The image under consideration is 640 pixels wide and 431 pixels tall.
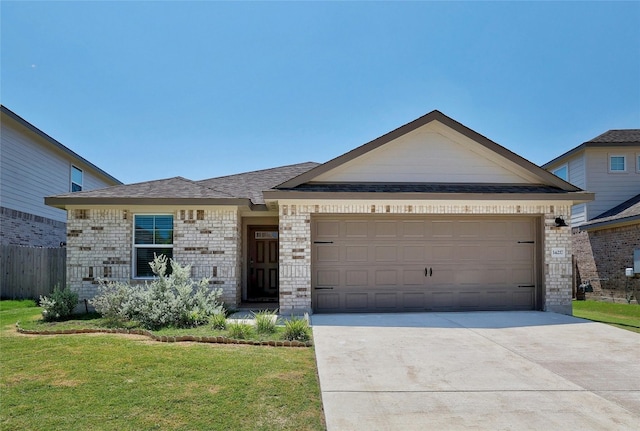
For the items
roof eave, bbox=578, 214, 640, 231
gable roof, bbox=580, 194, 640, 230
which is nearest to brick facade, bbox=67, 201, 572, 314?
roof eave, bbox=578, 214, 640, 231

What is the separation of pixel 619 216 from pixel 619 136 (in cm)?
462

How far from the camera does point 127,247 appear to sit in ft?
34.0

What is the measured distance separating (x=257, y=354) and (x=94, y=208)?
663 cm

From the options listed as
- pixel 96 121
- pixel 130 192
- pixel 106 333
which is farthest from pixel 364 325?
pixel 96 121

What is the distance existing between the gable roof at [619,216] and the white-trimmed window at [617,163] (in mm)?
1231

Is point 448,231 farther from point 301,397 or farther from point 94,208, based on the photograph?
point 94,208

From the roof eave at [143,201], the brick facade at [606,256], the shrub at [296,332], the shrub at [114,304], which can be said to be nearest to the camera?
the shrub at [296,332]

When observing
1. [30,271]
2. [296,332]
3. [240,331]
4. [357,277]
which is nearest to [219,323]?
[240,331]

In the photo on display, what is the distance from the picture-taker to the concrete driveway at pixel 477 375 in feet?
13.4

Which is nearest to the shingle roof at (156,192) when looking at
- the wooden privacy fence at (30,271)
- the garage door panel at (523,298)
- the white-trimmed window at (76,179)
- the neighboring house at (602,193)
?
the wooden privacy fence at (30,271)

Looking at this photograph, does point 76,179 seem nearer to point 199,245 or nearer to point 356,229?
point 199,245

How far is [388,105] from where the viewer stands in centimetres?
1484

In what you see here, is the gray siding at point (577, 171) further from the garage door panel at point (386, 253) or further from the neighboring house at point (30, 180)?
the neighboring house at point (30, 180)

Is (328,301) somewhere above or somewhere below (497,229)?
below
